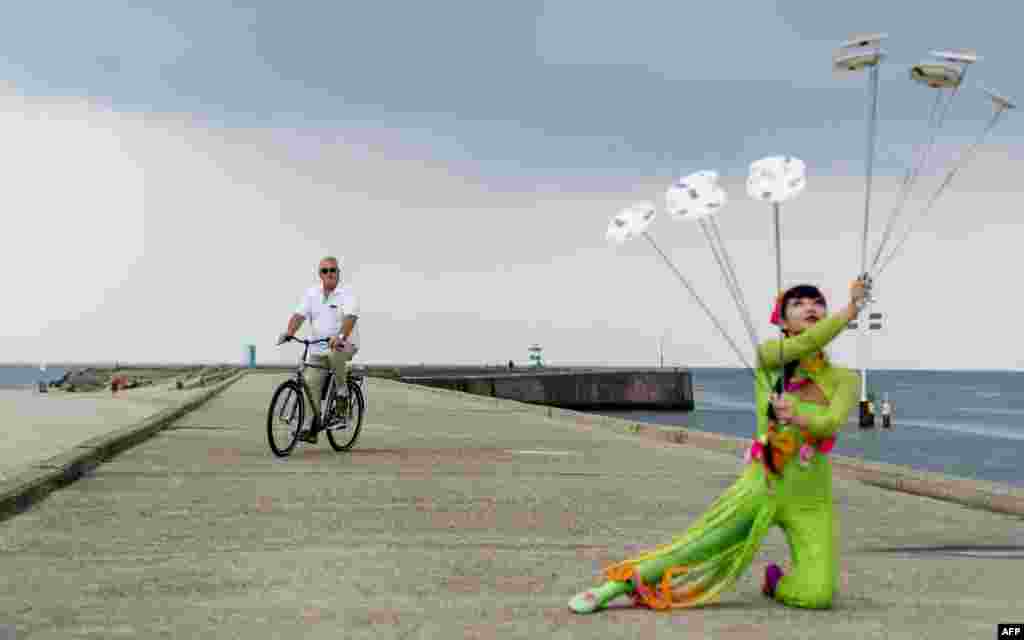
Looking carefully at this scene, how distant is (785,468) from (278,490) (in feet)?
18.7

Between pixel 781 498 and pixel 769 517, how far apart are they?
A: 3.9 inches

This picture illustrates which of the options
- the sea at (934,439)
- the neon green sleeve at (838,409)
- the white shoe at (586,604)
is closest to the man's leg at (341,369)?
the white shoe at (586,604)

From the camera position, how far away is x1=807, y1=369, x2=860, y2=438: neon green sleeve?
4.74 metres

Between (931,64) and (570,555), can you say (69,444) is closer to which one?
(570,555)

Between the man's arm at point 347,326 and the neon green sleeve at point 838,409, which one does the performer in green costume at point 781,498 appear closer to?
the neon green sleeve at point 838,409

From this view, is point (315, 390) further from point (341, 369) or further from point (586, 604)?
point (586, 604)

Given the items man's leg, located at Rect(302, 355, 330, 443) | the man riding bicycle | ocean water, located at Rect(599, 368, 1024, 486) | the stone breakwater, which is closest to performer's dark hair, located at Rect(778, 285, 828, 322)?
the man riding bicycle

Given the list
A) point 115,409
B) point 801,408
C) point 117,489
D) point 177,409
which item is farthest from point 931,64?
point 115,409

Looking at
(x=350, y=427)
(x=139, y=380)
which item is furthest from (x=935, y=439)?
(x=139, y=380)

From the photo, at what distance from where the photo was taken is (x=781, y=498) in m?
4.94

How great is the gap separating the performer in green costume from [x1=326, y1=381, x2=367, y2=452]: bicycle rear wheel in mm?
8638

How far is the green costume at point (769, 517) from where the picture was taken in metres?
4.86

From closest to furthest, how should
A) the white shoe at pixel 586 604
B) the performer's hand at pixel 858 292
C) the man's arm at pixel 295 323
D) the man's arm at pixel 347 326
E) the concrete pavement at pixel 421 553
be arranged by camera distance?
the performer's hand at pixel 858 292, the concrete pavement at pixel 421 553, the white shoe at pixel 586 604, the man's arm at pixel 295 323, the man's arm at pixel 347 326

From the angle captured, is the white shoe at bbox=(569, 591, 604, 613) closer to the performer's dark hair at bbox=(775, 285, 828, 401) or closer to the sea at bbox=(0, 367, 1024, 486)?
the performer's dark hair at bbox=(775, 285, 828, 401)
